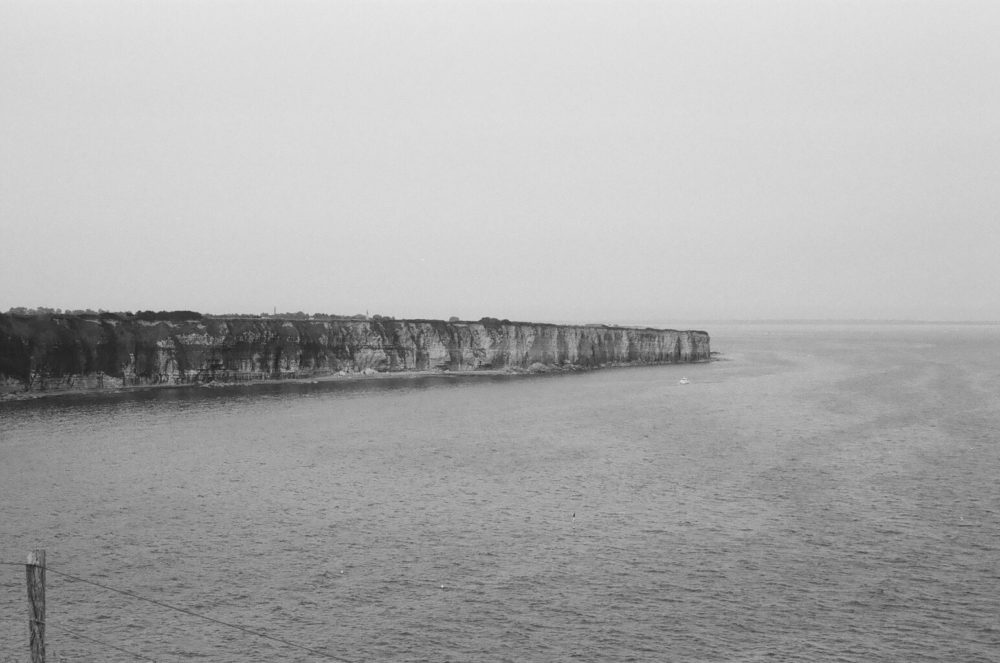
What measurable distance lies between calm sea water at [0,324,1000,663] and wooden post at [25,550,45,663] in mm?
6692

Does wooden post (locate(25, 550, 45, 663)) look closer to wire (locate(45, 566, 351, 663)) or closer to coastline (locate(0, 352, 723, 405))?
wire (locate(45, 566, 351, 663))

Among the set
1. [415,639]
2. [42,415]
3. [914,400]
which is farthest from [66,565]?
[914,400]

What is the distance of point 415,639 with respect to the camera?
19172mm

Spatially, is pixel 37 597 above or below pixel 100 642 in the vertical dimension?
above

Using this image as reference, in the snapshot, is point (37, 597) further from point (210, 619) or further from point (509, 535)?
point (509, 535)

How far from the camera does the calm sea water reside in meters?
19.3

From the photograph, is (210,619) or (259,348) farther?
(259,348)

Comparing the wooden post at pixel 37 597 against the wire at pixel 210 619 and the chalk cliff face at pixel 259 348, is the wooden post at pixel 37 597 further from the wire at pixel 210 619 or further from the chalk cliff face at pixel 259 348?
the chalk cliff face at pixel 259 348

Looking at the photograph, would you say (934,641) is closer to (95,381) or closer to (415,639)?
(415,639)

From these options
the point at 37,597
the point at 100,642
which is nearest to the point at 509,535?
the point at 100,642

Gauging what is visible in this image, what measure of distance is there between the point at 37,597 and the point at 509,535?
60.2 ft

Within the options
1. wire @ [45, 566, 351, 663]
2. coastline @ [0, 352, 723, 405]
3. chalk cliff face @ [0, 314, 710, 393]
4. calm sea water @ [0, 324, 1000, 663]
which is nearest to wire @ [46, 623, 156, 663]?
calm sea water @ [0, 324, 1000, 663]

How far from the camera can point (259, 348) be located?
86.4 meters

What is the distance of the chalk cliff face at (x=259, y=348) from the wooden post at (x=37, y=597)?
6595cm
